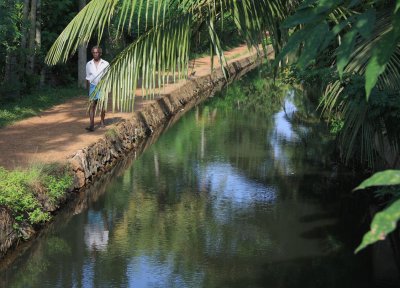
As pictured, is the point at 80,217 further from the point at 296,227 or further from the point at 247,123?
the point at 247,123

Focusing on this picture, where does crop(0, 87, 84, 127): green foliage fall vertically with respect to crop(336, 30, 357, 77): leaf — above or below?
below

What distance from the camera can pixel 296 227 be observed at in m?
9.08

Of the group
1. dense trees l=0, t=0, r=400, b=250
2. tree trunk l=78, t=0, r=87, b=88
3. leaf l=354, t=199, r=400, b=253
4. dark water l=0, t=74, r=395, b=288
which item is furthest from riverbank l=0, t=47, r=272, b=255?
leaf l=354, t=199, r=400, b=253

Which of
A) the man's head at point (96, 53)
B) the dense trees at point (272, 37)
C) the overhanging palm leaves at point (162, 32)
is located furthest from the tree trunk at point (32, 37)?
the overhanging palm leaves at point (162, 32)

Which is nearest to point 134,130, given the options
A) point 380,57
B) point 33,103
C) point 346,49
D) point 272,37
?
point 33,103

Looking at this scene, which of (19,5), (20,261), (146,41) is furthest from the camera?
(19,5)

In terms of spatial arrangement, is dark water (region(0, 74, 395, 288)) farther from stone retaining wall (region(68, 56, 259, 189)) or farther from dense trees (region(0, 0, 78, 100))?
dense trees (region(0, 0, 78, 100))

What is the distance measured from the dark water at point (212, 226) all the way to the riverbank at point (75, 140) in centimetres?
30

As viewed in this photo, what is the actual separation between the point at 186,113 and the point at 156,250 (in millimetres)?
11136

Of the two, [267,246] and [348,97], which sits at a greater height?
[348,97]

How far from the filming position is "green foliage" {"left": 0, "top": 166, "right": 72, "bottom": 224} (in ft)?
25.5

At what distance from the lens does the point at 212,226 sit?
898 cm

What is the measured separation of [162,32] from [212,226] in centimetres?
491

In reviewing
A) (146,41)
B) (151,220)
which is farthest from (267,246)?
(146,41)
